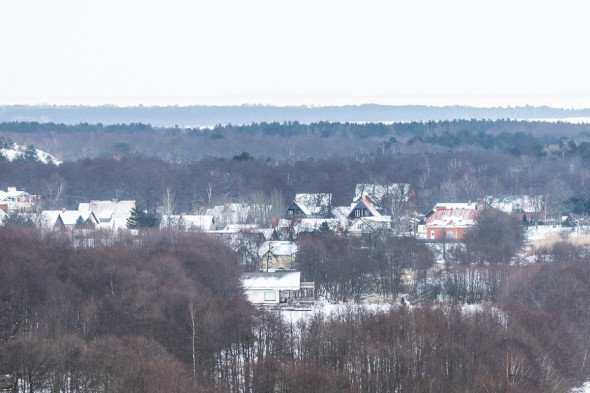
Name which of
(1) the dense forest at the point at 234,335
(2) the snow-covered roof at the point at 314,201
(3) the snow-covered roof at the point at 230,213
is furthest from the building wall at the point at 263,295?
(2) the snow-covered roof at the point at 314,201

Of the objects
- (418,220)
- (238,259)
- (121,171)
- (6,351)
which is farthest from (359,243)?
(121,171)

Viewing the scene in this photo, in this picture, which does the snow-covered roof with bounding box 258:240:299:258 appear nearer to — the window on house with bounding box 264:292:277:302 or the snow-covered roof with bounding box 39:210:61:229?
the window on house with bounding box 264:292:277:302

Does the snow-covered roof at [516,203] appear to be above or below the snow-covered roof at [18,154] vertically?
above

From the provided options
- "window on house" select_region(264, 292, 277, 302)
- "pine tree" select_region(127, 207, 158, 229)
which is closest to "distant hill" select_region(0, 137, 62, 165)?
"pine tree" select_region(127, 207, 158, 229)

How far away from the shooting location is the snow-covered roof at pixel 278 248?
3922cm

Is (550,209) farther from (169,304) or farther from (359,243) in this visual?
(169,304)

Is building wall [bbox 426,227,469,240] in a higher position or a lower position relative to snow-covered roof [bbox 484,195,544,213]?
lower

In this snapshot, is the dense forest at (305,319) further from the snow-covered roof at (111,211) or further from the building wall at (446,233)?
the snow-covered roof at (111,211)

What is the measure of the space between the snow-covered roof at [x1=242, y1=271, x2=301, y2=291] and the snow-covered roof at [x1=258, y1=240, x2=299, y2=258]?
10.9 feet

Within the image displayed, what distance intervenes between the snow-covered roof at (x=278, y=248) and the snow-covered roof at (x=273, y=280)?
131 inches

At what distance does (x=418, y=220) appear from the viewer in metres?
51.9

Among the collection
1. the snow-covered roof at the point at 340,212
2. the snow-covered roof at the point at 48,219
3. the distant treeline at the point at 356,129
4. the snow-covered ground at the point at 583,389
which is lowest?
the distant treeline at the point at 356,129

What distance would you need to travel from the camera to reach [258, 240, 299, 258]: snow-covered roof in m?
39.2

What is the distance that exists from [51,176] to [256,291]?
3511 cm
